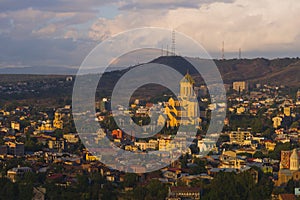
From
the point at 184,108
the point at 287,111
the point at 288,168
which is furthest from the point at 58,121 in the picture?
the point at 288,168

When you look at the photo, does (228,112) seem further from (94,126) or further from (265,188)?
(265,188)

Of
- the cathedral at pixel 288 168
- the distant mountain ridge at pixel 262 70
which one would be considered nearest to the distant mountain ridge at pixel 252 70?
the distant mountain ridge at pixel 262 70

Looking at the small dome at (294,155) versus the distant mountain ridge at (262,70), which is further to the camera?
the distant mountain ridge at (262,70)

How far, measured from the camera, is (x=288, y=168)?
27562 mm

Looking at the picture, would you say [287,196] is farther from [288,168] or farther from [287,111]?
[287,111]

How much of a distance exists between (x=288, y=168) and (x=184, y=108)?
70.9ft

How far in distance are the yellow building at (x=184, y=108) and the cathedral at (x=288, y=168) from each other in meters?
15.1

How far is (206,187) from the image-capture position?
22781 millimetres

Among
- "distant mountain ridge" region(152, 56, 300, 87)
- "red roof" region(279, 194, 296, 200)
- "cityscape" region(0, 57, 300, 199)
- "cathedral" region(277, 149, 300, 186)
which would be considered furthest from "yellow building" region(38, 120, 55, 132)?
"distant mountain ridge" region(152, 56, 300, 87)

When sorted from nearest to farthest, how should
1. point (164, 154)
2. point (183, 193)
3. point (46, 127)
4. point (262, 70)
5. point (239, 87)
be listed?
point (183, 193), point (164, 154), point (46, 127), point (239, 87), point (262, 70)

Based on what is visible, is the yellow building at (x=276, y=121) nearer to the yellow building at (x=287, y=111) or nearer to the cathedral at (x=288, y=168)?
the yellow building at (x=287, y=111)

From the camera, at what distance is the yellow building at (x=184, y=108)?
45328 millimetres

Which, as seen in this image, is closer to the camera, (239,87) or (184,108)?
(184,108)

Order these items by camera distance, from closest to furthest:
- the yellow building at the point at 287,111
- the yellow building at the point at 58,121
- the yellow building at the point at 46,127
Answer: the yellow building at the point at 46,127, the yellow building at the point at 58,121, the yellow building at the point at 287,111
